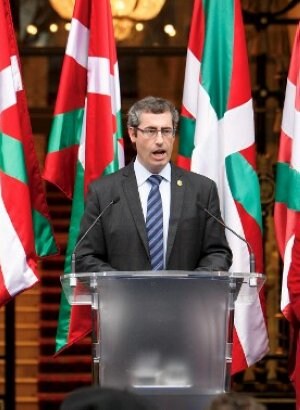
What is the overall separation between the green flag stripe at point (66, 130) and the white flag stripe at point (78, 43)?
25cm

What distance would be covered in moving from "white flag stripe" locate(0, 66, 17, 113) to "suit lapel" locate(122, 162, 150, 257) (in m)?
1.01

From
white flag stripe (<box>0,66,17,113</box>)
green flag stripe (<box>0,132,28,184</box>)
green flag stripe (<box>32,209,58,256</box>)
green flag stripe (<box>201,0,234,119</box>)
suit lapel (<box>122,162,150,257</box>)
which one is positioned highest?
green flag stripe (<box>201,0,234,119</box>)

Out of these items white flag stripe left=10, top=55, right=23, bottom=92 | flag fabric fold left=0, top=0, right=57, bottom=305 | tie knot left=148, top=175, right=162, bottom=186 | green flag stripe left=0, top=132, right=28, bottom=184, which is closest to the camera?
tie knot left=148, top=175, right=162, bottom=186

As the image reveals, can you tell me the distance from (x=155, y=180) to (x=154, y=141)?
206 millimetres

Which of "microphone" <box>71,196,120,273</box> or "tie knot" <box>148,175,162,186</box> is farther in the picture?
"tie knot" <box>148,175,162,186</box>

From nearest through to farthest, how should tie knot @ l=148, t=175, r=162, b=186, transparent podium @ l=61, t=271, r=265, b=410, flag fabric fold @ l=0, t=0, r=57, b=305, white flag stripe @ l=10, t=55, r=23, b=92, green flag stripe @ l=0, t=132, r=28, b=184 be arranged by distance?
transparent podium @ l=61, t=271, r=265, b=410 < tie knot @ l=148, t=175, r=162, b=186 < flag fabric fold @ l=0, t=0, r=57, b=305 < green flag stripe @ l=0, t=132, r=28, b=184 < white flag stripe @ l=10, t=55, r=23, b=92

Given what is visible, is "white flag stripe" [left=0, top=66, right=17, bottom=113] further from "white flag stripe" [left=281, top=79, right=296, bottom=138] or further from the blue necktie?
"white flag stripe" [left=281, top=79, right=296, bottom=138]

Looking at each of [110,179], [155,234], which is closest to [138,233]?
[155,234]

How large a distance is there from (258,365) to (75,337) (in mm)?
2273

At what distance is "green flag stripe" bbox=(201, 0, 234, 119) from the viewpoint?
702cm

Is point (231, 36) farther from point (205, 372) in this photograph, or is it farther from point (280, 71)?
point (205, 372)

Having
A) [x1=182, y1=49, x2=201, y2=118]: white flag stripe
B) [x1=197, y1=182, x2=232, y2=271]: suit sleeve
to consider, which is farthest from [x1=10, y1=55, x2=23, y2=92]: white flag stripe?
[x1=197, y1=182, x2=232, y2=271]: suit sleeve

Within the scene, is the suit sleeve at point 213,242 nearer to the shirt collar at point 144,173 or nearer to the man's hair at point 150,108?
the shirt collar at point 144,173

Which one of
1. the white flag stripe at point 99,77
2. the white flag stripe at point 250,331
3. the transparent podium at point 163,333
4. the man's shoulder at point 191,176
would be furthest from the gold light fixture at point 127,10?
the transparent podium at point 163,333
